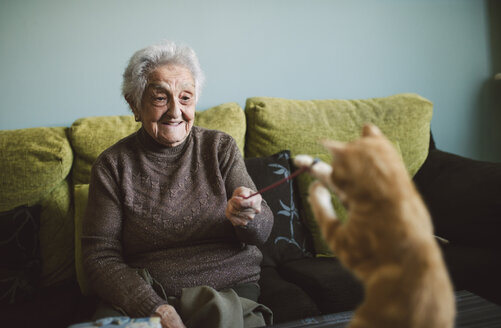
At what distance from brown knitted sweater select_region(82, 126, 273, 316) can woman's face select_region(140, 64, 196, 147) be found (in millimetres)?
61

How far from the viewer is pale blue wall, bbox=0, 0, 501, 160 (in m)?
1.71

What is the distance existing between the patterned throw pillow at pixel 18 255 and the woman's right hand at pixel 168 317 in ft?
2.24

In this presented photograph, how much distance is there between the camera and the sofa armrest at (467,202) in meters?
1.26

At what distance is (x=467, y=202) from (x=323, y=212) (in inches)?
45.7

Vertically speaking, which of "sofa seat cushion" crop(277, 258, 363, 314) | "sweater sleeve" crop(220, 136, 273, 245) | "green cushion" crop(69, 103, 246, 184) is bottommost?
"sofa seat cushion" crop(277, 258, 363, 314)

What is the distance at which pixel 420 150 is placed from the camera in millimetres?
1757

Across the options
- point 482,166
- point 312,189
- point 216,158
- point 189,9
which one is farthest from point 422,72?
point 312,189

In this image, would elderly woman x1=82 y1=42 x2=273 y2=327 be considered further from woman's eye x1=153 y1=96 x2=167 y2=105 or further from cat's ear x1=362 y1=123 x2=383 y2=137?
cat's ear x1=362 y1=123 x2=383 y2=137

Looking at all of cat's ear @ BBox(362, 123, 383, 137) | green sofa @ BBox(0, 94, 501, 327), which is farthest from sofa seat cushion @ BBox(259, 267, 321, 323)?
cat's ear @ BBox(362, 123, 383, 137)

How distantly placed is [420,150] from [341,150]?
158cm

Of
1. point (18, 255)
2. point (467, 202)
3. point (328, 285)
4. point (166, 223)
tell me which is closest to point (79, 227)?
point (18, 255)

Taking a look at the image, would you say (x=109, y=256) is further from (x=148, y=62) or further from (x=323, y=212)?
(x=323, y=212)

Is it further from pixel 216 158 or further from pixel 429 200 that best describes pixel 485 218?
pixel 216 158

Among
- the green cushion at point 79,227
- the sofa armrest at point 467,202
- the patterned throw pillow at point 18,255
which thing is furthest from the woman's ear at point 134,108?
the sofa armrest at point 467,202
